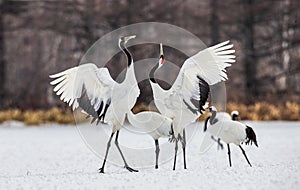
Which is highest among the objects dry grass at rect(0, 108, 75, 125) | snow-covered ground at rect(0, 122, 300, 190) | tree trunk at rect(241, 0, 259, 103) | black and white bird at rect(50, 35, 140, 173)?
tree trunk at rect(241, 0, 259, 103)

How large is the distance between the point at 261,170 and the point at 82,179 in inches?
85.1

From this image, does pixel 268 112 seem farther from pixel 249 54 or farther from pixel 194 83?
pixel 194 83

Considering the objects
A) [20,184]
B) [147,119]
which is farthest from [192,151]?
[20,184]

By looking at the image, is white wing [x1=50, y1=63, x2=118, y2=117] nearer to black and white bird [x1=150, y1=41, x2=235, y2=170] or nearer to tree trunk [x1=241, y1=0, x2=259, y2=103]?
black and white bird [x1=150, y1=41, x2=235, y2=170]

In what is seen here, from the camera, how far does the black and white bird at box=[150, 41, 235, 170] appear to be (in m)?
7.20

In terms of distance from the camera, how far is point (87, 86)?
7324mm

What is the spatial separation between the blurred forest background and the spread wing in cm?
1351

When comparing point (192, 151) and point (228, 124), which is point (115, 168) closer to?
point (228, 124)

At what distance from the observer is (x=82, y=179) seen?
20.8 ft

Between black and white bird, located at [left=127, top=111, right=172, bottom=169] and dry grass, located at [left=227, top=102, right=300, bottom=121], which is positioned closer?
black and white bird, located at [left=127, top=111, right=172, bottom=169]

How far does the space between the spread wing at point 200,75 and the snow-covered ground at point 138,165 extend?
960mm

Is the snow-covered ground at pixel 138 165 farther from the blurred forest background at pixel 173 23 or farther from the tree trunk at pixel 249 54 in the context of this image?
the tree trunk at pixel 249 54

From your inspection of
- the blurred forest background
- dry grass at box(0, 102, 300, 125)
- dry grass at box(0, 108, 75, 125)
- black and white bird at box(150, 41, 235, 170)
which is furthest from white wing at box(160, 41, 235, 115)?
the blurred forest background

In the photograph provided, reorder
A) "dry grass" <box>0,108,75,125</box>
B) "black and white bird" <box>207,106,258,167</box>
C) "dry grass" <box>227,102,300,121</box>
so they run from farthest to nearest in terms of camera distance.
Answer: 1. "dry grass" <box>227,102,300,121</box>
2. "dry grass" <box>0,108,75,125</box>
3. "black and white bird" <box>207,106,258,167</box>
